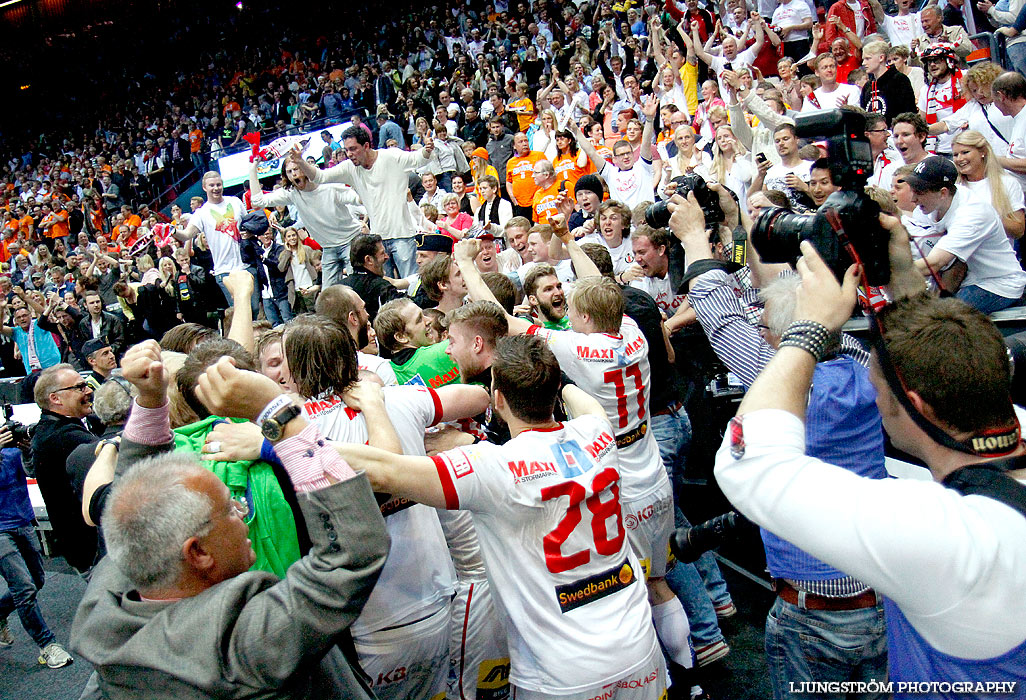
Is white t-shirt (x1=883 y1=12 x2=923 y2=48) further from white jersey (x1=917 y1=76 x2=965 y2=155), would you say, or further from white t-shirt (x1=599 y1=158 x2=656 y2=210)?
white t-shirt (x1=599 y1=158 x2=656 y2=210)

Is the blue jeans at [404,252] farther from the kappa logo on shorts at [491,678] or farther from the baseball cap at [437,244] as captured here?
the kappa logo on shorts at [491,678]

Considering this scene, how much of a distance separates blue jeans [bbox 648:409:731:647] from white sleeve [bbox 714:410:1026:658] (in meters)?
2.01

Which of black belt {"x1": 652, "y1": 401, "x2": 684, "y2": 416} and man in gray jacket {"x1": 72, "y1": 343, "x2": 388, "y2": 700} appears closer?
man in gray jacket {"x1": 72, "y1": 343, "x2": 388, "y2": 700}

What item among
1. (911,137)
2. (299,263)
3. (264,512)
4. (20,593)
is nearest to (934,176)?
(911,137)

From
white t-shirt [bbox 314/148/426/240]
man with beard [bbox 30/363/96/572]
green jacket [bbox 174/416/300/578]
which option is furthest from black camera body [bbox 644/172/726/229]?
white t-shirt [bbox 314/148/426/240]

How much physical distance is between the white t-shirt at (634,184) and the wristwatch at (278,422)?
21.9 ft

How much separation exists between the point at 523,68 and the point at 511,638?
12361 mm

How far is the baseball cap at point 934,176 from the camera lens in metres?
4.49

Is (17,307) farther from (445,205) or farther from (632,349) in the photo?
(632,349)

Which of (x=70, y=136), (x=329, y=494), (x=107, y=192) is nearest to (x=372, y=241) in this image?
(x=329, y=494)

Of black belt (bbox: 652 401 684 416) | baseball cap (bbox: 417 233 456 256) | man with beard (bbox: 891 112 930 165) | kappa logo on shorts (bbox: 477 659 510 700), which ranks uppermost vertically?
man with beard (bbox: 891 112 930 165)

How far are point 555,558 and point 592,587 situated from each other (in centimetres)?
15

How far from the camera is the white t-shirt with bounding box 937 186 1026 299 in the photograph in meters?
4.32

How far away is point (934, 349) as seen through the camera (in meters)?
1.44
